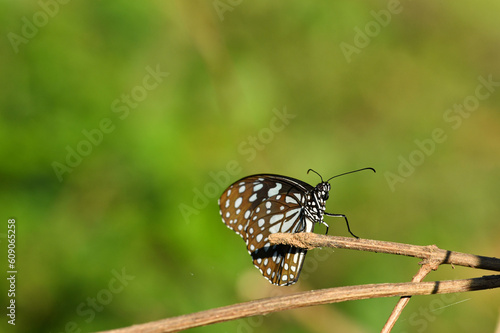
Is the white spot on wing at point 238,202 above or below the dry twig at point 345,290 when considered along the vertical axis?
below

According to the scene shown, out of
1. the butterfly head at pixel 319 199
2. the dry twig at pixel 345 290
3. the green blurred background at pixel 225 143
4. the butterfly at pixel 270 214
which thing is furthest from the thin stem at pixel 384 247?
the green blurred background at pixel 225 143

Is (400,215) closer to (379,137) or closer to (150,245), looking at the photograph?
(379,137)

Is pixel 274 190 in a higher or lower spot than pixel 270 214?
higher

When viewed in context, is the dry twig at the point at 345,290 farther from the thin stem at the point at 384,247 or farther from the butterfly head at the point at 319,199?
the butterfly head at the point at 319,199

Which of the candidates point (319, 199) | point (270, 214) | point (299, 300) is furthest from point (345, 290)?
point (270, 214)

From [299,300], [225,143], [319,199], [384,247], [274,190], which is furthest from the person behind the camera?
[225,143]

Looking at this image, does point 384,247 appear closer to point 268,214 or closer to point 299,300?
point 299,300

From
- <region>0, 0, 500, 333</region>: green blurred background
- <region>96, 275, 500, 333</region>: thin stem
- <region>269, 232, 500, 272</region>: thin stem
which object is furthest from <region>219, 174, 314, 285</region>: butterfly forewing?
<region>96, 275, 500, 333</region>: thin stem

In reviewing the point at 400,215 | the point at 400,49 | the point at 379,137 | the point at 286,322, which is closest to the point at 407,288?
the point at 286,322
